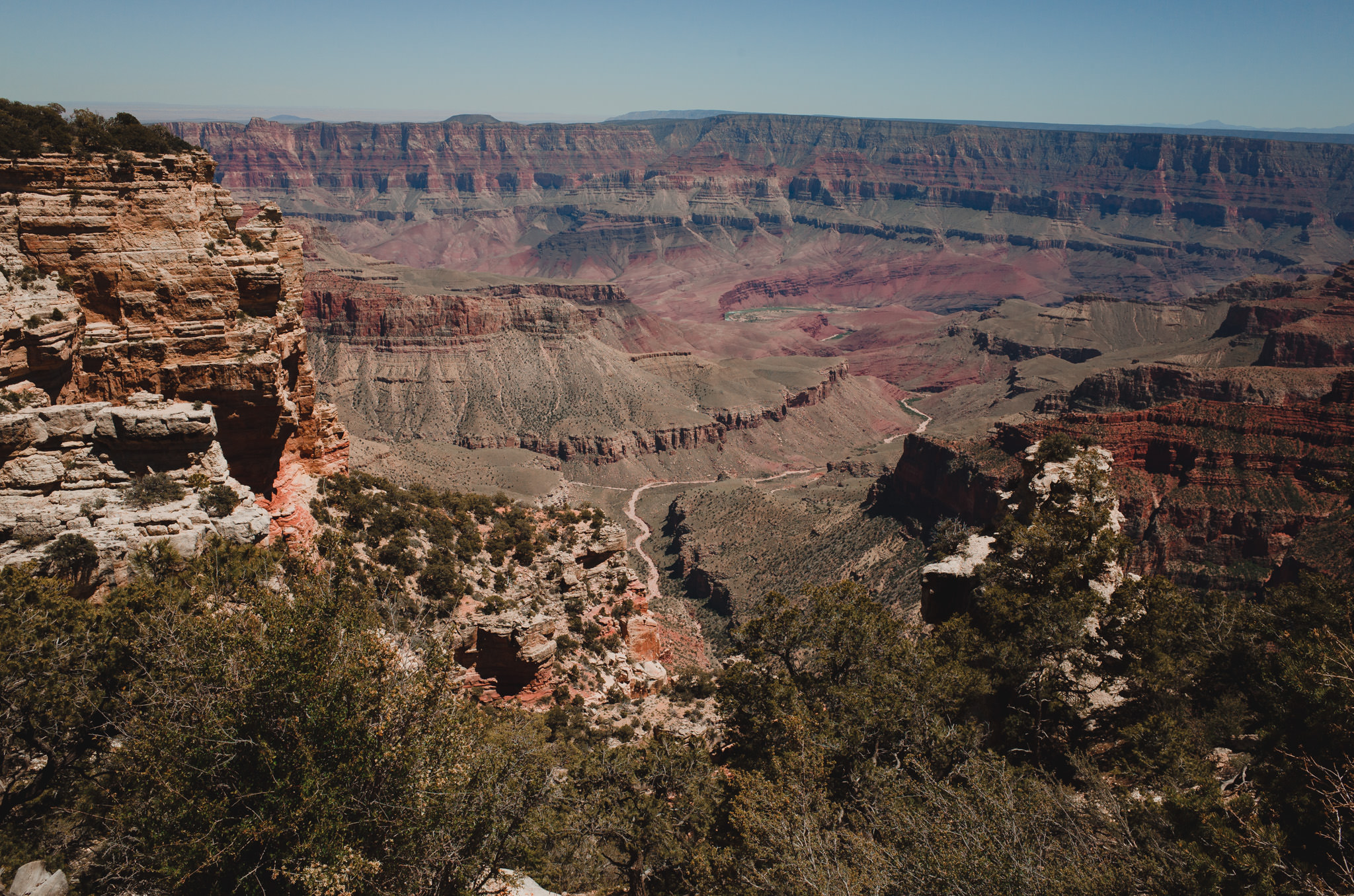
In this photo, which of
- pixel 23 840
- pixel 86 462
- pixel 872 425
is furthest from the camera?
pixel 872 425

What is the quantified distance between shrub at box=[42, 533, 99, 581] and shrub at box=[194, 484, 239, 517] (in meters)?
2.72

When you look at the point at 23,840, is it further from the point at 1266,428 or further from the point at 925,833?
the point at 1266,428

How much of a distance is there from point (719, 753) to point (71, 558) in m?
18.2

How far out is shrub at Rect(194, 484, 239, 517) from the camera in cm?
2106

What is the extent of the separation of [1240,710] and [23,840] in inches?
1051

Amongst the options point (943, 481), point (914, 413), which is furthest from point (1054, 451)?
point (914, 413)

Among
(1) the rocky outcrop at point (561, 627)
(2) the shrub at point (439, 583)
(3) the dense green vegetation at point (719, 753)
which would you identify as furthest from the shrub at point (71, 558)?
(2) the shrub at point (439, 583)

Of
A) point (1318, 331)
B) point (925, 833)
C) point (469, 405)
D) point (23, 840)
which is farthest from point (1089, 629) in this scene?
point (1318, 331)

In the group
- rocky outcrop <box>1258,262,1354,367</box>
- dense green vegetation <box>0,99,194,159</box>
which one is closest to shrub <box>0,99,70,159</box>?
dense green vegetation <box>0,99,194,159</box>

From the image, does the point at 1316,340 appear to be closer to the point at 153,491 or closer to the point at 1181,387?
the point at 1181,387

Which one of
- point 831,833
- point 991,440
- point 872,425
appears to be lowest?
point 872,425

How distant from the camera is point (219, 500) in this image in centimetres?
2150

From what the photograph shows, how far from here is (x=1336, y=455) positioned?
7112 centimetres

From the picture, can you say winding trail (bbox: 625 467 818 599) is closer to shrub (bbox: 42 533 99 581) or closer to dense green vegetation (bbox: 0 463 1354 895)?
dense green vegetation (bbox: 0 463 1354 895)
